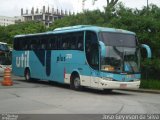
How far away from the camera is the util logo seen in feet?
105

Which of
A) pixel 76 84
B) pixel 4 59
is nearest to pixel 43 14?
pixel 4 59

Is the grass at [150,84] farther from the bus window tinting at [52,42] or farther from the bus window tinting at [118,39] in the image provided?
the bus window tinting at [52,42]

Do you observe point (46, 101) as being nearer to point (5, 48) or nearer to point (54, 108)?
point (54, 108)

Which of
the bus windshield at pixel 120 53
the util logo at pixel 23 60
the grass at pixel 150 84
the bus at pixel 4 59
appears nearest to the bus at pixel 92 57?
the bus windshield at pixel 120 53

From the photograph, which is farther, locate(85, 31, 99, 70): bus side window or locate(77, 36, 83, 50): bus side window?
locate(77, 36, 83, 50): bus side window

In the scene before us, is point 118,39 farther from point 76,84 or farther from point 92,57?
point 76,84

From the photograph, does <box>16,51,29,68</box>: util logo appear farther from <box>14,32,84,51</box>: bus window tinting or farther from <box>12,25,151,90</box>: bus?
<box>12,25,151,90</box>: bus

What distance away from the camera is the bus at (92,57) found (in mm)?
22328

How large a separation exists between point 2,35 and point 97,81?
53656mm

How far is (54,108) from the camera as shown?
1559cm

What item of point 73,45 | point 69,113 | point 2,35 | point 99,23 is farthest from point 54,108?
point 2,35

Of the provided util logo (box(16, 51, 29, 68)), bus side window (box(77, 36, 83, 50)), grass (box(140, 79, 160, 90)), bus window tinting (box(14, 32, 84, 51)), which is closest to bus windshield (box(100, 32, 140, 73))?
bus side window (box(77, 36, 83, 50))

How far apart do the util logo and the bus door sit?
930cm

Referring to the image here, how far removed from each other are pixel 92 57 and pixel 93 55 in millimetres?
159
